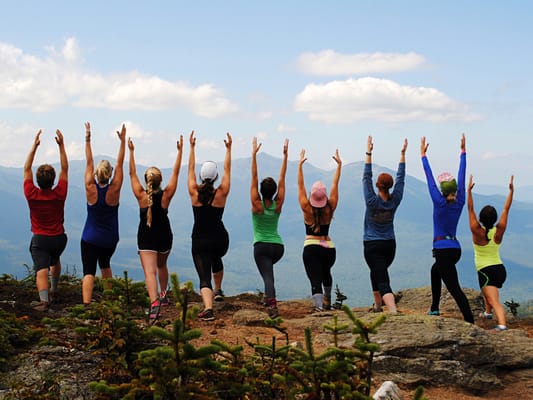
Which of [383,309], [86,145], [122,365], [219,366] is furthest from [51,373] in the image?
[383,309]

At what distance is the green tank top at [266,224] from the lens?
36.8 ft

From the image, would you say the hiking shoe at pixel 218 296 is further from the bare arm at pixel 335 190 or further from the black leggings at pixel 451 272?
the black leggings at pixel 451 272

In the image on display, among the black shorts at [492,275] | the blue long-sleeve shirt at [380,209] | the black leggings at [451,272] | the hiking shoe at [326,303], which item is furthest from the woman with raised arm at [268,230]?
the black shorts at [492,275]

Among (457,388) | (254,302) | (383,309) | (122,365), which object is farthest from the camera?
(254,302)

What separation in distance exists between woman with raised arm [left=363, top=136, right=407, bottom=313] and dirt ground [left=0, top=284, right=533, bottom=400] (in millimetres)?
1752

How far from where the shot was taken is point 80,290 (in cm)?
1278

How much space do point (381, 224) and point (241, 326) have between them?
3.09 meters

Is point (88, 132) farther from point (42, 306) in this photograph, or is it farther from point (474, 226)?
point (474, 226)

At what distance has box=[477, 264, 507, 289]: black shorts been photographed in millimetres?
11859

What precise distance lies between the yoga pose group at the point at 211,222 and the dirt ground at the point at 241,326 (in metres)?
0.39

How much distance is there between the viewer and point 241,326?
10680 mm

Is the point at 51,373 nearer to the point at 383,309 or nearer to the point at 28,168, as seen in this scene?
the point at 28,168

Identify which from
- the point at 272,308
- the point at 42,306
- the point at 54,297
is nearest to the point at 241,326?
the point at 272,308

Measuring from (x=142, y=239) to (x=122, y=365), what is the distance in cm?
422
